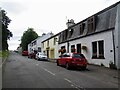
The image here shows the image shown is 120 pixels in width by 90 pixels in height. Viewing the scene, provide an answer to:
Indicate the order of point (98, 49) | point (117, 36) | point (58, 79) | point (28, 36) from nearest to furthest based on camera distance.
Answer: point (58, 79) → point (117, 36) → point (98, 49) → point (28, 36)

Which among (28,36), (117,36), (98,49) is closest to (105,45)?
(98,49)

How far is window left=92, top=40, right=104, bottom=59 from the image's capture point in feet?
92.5

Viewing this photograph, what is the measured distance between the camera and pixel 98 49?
28938 millimetres

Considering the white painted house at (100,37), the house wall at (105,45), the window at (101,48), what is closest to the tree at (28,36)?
the white painted house at (100,37)

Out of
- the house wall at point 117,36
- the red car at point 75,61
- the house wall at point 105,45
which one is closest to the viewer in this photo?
the red car at point 75,61

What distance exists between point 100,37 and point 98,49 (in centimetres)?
148

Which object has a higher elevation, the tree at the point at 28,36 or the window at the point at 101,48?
the tree at the point at 28,36

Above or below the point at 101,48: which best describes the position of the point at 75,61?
below

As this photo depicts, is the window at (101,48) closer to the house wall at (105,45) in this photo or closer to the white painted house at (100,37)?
the white painted house at (100,37)

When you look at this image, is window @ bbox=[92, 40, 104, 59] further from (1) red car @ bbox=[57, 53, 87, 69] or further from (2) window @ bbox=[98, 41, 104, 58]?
(1) red car @ bbox=[57, 53, 87, 69]

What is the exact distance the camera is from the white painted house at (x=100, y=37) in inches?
980

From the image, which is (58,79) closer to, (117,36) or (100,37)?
(117,36)

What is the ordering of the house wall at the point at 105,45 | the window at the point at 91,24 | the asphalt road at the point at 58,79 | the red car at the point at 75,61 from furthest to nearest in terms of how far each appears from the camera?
the window at the point at 91,24 < the house wall at the point at 105,45 < the red car at the point at 75,61 < the asphalt road at the point at 58,79

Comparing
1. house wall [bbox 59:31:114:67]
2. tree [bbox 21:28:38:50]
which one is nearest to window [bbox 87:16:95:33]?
house wall [bbox 59:31:114:67]
